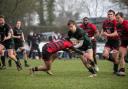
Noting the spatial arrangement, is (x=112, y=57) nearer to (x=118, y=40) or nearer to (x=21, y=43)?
(x=118, y=40)

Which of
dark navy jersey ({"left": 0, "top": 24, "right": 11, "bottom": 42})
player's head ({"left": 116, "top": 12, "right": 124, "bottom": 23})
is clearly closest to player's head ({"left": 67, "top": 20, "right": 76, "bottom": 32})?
player's head ({"left": 116, "top": 12, "right": 124, "bottom": 23})

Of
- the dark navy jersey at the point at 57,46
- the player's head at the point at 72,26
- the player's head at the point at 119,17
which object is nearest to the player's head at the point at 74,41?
the dark navy jersey at the point at 57,46

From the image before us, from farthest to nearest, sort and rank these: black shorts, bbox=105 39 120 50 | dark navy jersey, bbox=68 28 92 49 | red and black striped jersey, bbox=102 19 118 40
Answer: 1. black shorts, bbox=105 39 120 50
2. red and black striped jersey, bbox=102 19 118 40
3. dark navy jersey, bbox=68 28 92 49

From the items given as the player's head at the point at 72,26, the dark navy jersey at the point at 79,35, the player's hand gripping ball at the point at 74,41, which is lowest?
the player's hand gripping ball at the point at 74,41

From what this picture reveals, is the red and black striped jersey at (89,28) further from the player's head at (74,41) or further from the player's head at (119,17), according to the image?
the player's head at (74,41)

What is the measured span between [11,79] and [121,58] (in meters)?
3.79

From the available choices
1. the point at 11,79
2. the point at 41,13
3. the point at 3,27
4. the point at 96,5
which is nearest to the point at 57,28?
the point at 96,5

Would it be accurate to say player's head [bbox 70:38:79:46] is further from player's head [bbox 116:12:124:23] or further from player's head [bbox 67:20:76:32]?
player's head [bbox 116:12:124:23]

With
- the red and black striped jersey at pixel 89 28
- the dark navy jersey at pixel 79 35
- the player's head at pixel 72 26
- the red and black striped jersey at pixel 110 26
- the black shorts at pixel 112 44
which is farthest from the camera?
the red and black striped jersey at pixel 89 28

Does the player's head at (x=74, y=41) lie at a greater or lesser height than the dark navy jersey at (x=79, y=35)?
lesser

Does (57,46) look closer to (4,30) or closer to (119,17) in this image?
(119,17)

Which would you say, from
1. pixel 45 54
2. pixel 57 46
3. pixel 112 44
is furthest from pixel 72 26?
pixel 112 44

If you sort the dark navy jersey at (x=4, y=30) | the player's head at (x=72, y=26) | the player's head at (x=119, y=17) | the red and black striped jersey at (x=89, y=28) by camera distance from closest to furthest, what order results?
the player's head at (x=72, y=26)
the player's head at (x=119, y=17)
the dark navy jersey at (x=4, y=30)
the red and black striped jersey at (x=89, y=28)

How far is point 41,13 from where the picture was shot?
225 feet
